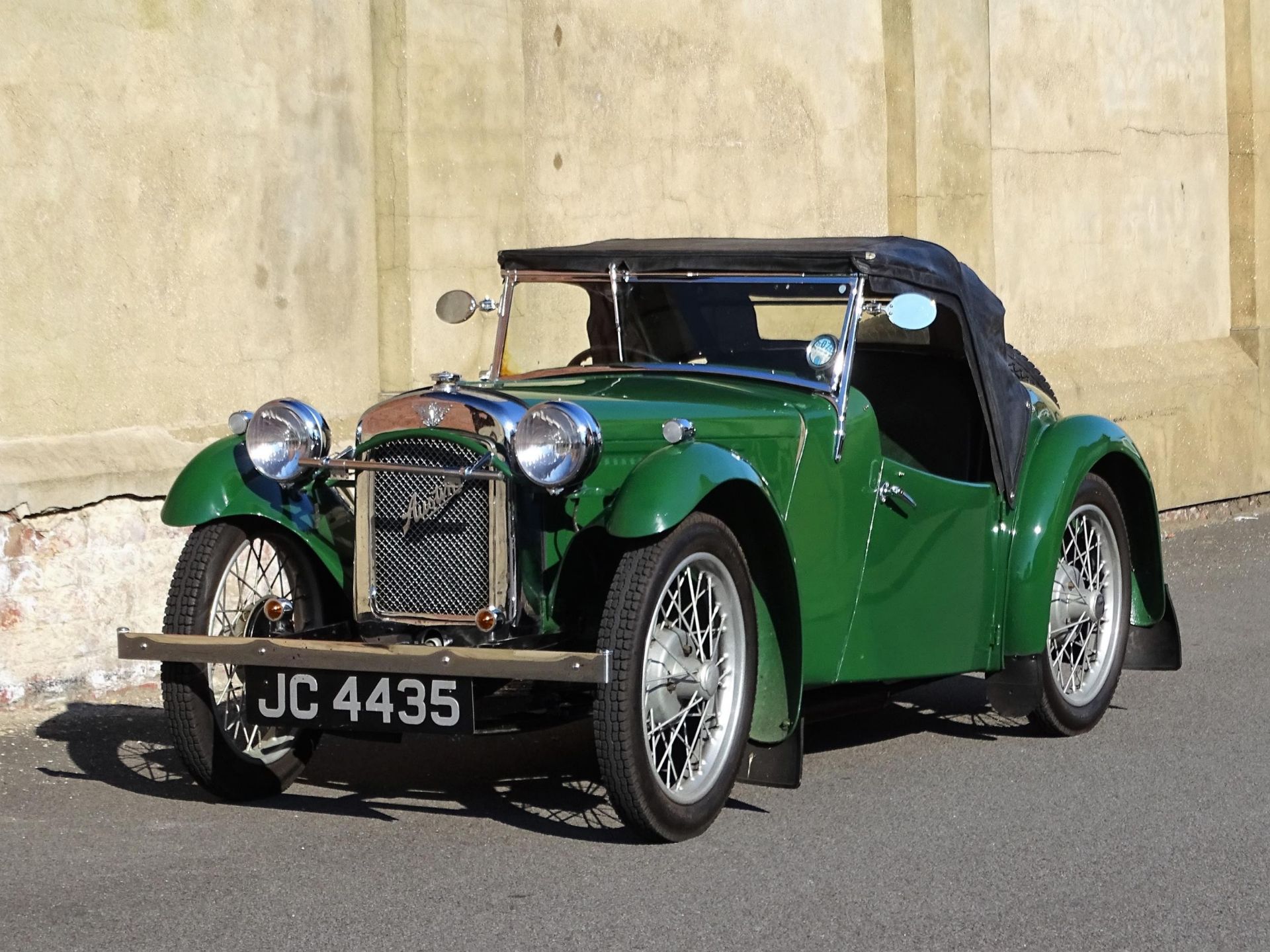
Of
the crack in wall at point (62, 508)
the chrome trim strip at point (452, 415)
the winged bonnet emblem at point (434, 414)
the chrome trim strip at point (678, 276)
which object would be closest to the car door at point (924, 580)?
the chrome trim strip at point (678, 276)

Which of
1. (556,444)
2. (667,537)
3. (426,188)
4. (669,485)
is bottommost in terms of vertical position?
(667,537)

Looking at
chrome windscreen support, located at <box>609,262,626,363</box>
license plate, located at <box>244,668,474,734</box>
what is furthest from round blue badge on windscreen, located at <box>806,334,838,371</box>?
license plate, located at <box>244,668,474,734</box>

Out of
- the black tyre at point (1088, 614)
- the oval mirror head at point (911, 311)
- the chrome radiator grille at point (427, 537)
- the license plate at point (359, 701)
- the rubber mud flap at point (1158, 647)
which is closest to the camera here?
the license plate at point (359, 701)

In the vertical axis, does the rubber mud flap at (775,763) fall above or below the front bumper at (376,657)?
below

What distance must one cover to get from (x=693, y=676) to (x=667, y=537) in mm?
422

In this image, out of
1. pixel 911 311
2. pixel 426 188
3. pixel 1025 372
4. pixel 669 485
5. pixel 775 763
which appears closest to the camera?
pixel 669 485

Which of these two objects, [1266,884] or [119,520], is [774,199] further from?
[1266,884]

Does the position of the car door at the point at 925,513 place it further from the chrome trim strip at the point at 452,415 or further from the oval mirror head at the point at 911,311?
the chrome trim strip at the point at 452,415

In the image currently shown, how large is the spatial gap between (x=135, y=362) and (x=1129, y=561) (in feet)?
12.4

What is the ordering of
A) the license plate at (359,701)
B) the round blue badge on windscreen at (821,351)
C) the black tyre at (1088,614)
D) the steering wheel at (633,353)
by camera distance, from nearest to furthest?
the license plate at (359,701) → the round blue badge on windscreen at (821,351) → the steering wheel at (633,353) → the black tyre at (1088,614)

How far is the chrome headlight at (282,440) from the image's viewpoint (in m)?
5.53

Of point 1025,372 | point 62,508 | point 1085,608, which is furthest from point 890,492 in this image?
point 62,508

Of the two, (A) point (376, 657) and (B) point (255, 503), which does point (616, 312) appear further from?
(A) point (376, 657)

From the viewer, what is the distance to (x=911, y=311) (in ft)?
18.7
